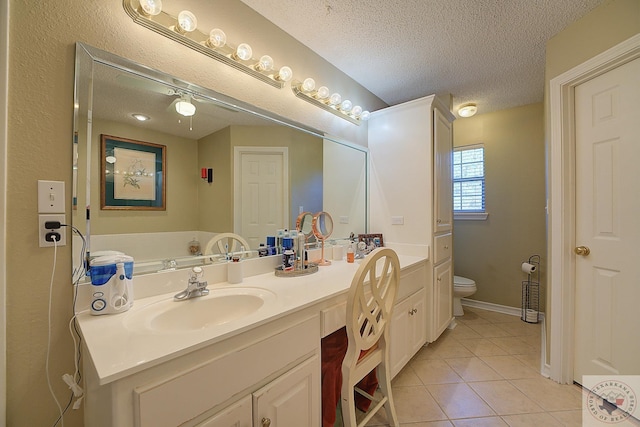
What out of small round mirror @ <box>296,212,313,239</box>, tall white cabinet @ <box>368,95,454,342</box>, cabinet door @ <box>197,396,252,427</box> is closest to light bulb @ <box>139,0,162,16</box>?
small round mirror @ <box>296,212,313,239</box>

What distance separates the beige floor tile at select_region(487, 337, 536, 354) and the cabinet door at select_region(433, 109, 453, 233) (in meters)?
1.08

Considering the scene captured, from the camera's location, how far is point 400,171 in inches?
88.4

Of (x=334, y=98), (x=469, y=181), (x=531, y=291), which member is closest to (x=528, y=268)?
(x=531, y=291)

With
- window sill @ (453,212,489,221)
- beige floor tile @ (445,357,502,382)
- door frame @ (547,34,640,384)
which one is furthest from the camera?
window sill @ (453,212,489,221)

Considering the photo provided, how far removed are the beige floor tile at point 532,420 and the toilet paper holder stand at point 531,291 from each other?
63.6 inches

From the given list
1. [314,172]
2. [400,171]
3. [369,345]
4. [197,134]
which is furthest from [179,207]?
[400,171]

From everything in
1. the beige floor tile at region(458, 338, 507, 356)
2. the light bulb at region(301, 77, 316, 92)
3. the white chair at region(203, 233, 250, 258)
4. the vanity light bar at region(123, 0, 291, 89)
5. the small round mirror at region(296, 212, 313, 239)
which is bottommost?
the beige floor tile at region(458, 338, 507, 356)

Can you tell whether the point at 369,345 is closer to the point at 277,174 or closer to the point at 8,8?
the point at 277,174

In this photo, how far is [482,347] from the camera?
2217mm

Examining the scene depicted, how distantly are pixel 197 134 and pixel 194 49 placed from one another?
389mm

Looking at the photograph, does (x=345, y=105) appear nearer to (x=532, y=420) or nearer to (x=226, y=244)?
(x=226, y=244)

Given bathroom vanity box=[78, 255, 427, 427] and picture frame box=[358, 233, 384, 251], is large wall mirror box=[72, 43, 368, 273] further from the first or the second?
picture frame box=[358, 233, 384, 251]

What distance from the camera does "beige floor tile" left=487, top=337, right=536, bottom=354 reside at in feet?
7.06

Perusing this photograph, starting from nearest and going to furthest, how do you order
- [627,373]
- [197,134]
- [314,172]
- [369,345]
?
[369,345], [197,134], [627,373], [314,172]
